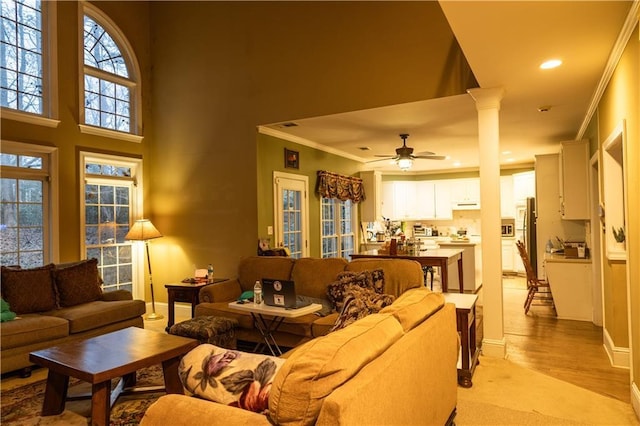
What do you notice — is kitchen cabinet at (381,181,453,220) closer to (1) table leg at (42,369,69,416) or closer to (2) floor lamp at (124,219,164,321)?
(2) floor lamp at (124,219,164,321)

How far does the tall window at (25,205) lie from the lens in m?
4.74

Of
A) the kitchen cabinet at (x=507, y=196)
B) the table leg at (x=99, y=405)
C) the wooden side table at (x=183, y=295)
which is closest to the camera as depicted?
the table leg at (x=99, y=405)

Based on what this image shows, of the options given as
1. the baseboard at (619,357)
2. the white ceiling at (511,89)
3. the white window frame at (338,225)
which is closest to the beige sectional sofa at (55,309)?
the white ceiling at (511,89)

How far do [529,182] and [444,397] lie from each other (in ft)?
24.8

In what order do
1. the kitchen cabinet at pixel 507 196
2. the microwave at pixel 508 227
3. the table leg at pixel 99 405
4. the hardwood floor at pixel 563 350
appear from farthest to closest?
the microwave at pixel 508 227
the kitchen cabinet at pixel 507 196
the hardwood floor at pixel 563 350
the table leg at pixel 99 405

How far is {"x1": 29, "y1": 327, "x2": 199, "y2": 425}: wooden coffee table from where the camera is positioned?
253 cm

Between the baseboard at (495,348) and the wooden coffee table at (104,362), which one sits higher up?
the wooden coffee table at (104,362)

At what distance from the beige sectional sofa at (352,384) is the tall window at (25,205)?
14.1 feet

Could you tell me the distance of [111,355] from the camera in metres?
2.78

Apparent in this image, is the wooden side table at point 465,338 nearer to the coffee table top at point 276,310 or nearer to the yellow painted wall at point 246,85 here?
the coffee table top at point 276,310

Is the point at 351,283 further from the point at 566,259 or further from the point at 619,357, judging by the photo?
the point at 566,259

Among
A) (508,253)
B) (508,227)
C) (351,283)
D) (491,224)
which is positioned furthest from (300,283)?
(508,227)

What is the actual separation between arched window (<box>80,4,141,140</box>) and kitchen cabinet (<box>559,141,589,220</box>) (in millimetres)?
6134

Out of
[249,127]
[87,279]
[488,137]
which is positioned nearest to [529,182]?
[488,137]
